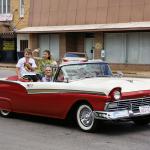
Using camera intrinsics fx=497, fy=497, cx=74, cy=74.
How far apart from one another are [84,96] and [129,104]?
2.76 feet

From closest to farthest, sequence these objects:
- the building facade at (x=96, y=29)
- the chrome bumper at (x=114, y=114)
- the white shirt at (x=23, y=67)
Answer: the chrome bumper at (x=114, y=114) → the white shirt at (x=23, y=67) → the building facade at (x=96, y=29)

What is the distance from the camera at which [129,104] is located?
9008 mm

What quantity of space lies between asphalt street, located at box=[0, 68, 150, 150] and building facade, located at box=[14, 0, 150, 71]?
23049mm

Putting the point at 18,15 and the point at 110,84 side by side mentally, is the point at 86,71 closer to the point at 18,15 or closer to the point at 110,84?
the point at 110,84

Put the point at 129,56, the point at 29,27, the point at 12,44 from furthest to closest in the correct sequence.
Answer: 1. the point at 12,44
2. the point at 29,27
3. the point at 129,56

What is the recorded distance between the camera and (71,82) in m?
9.70

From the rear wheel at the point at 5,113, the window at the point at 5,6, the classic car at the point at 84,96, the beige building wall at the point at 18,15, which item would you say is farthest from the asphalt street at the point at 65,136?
the window at the point at 5,6

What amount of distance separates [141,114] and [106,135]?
2.51ft

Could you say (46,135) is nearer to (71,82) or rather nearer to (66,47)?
(71,82)

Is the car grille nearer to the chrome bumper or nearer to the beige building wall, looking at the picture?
the chrome bumper

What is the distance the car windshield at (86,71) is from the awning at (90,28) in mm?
22159

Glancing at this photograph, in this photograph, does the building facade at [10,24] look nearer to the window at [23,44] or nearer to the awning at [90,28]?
the window at [23,44]

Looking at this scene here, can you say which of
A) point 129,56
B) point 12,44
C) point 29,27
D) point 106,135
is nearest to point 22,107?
point 106,135

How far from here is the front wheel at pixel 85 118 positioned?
30.0ft
